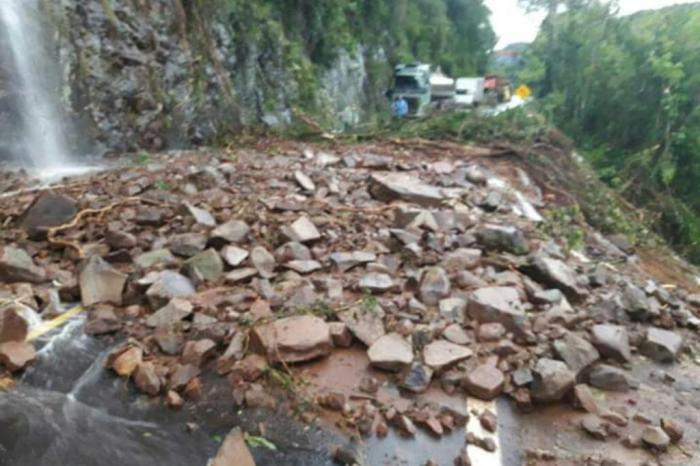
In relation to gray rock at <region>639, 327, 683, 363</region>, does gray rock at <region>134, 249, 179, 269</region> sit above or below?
above

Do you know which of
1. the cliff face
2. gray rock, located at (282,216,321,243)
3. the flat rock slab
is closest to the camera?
the flat rock slab

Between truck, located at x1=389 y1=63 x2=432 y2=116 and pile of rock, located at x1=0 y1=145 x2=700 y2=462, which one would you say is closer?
pile of rock, located at x1=0 y1=145 x2=700 y2=462

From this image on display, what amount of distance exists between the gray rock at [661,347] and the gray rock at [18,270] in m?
3.95

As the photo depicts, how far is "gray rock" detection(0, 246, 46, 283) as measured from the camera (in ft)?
11.5

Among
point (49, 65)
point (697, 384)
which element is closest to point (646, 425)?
point (697, 384)

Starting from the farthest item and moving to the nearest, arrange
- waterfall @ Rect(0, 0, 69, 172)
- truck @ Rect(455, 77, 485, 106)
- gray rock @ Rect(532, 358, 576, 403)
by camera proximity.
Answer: truck @ Rect(455, 77, 485, 106) → waterfall @ Rect(0, 0, 69, 172) → gray rock @ Rect(532, 358, 576, 403)

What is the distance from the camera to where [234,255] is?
3920 mm

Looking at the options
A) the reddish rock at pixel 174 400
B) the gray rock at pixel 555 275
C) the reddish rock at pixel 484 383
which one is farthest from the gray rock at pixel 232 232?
the gray rock at pixel 555 275

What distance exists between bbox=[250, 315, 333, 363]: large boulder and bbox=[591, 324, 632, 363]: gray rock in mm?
1623

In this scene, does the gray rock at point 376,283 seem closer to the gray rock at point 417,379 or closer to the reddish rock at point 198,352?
the gray rock at point 417,379

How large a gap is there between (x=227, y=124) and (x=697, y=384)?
839 cm

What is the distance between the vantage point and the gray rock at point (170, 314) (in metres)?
3.21

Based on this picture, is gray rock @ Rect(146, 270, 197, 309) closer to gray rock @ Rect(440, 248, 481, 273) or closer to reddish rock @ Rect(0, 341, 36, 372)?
reddish rock @ Rect(0, 341, 36, 372)

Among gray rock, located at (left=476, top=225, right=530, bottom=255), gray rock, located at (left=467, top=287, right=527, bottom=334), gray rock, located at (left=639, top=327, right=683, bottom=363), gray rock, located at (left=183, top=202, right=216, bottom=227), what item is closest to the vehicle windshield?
gray rock, located at (left=476, top=225, right=530, bottom=255)
